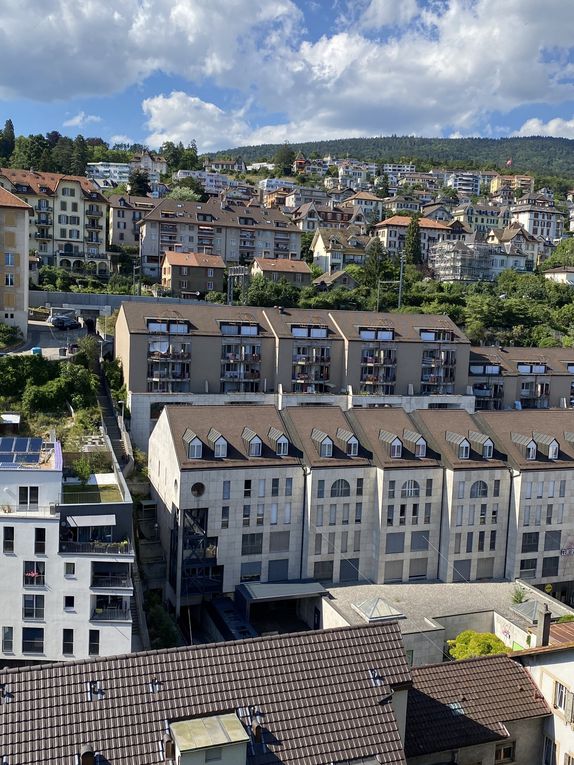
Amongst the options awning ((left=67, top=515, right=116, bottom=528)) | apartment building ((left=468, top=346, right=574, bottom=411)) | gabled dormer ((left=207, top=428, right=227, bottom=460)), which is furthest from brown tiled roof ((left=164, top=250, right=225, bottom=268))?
awning ((left=67, top=515, right=116, bottom=528))

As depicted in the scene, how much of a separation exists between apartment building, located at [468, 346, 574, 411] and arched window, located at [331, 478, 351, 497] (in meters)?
30.8

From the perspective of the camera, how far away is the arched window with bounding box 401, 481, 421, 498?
179ft

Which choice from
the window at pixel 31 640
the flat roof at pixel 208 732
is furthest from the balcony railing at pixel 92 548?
the flat roof at pixel 208 732

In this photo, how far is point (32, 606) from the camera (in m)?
41.2

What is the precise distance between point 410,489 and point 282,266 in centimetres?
6050

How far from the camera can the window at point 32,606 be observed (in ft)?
135

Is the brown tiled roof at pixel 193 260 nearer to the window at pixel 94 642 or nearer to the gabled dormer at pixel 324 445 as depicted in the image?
the gabled dormer at pixel 324 445

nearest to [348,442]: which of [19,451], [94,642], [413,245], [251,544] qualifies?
[251,544]

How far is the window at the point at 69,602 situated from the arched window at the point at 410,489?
80.7 ft

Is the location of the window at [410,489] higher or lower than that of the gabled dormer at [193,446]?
lower

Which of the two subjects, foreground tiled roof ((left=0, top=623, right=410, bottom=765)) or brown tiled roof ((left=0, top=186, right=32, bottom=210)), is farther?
brown tiled roof ((left=0, top=186, right=32, bottom=210))

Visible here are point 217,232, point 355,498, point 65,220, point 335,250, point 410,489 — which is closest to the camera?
point 355,498

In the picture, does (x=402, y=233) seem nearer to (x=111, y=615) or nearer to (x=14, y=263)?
(x=14, y=263)

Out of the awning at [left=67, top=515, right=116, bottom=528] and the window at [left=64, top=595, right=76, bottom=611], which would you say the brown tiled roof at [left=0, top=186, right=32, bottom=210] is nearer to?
the awning at [left=67, top=515, right=116, bottom=528]
